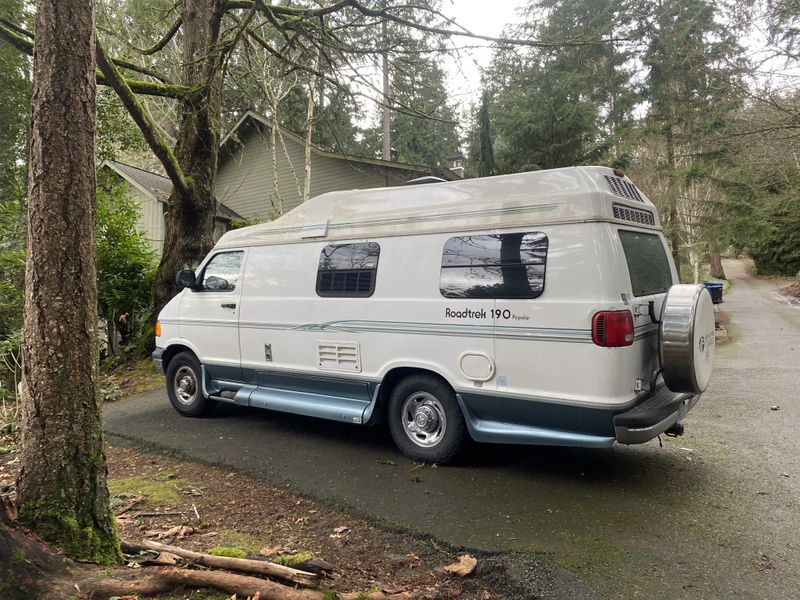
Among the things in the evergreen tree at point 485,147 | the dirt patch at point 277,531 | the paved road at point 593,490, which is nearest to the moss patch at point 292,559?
the dirt patch at point 277,531

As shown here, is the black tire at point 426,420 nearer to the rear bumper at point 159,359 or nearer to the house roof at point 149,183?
the rear bumper at point 159,359

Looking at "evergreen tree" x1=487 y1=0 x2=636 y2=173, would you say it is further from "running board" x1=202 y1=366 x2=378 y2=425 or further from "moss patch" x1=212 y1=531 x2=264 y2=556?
"moss patch" x1=212 y1=531 x2=264 y2=556

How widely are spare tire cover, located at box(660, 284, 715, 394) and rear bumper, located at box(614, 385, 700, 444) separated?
6.5 inches

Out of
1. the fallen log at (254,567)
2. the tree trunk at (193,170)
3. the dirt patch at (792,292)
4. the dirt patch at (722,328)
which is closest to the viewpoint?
the fallen log at (254,567)

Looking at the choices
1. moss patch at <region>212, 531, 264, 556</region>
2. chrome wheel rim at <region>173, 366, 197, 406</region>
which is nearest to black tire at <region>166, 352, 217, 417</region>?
chrome wheel rim at <region>173, 366, 197, 406</region>

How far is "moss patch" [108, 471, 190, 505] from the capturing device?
4211 millimetres

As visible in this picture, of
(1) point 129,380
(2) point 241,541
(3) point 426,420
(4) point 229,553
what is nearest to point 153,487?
(2) point 241,541

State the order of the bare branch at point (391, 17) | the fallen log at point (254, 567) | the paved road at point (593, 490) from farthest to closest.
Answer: the bare branch at point (391, 17) < the paved road at point (593, 490) < the fallen log at point (254, 567)

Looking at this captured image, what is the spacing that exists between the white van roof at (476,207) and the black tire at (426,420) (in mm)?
1398

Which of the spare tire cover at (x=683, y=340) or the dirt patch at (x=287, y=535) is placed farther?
the spare tire cover at (x=683, y=340)

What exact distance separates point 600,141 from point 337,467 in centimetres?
1371

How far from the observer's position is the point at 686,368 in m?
4.02

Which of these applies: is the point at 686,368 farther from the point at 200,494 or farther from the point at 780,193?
the point at 780,193

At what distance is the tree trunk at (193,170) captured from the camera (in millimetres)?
9930
